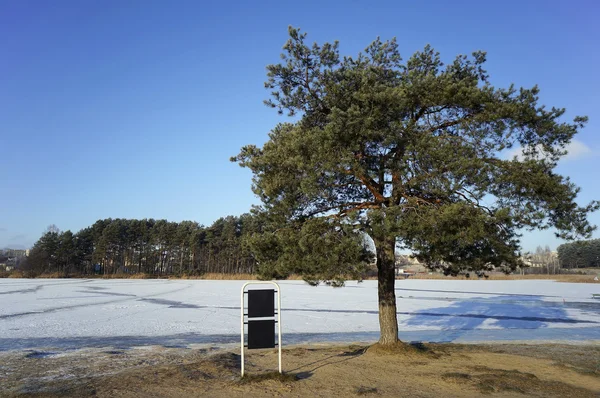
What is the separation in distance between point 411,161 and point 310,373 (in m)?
4.52

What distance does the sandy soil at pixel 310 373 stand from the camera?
6.62 meters

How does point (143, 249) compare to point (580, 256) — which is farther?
point (580, 256)

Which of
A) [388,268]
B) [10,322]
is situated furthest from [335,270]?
[10,322]

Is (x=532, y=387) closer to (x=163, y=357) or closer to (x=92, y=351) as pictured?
(x=163, y=357)

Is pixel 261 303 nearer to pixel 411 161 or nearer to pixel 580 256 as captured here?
pixel 411 161

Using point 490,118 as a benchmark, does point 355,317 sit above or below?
below

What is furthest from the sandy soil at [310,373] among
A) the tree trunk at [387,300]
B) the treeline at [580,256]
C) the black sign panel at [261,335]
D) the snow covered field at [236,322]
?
the treeline at [580,256]

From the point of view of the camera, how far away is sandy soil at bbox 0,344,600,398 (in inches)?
261

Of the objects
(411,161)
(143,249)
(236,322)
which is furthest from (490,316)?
(143,249)

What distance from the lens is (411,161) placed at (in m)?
8.48

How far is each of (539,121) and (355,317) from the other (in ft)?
42.1

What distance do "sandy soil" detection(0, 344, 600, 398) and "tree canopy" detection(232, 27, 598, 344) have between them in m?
1.67

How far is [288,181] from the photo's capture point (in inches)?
368

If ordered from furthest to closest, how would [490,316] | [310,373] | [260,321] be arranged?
[490,316]
[310,373]
[260,321]
